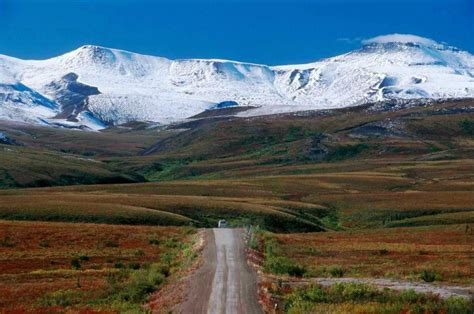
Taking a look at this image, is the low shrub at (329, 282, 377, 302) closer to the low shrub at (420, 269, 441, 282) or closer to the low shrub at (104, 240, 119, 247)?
the low shrub at (420, 269, 441, 282)

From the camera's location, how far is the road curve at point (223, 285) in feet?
94.6

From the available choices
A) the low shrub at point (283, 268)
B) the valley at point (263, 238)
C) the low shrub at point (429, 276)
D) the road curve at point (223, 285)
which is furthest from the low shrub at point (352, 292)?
the low shrub at point (283, 268)

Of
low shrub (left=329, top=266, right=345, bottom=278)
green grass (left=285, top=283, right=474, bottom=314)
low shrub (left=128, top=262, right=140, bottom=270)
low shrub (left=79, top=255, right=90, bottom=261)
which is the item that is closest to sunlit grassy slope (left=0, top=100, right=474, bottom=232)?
low shrub (left=79, top=255, right=90, bottom=261)

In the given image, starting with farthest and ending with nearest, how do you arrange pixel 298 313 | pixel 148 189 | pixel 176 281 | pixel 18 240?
pixel 148 189, pixel 18 240, pixel 176 281, pixel 298 313

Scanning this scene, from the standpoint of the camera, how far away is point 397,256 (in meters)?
49.2

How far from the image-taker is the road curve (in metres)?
28.8

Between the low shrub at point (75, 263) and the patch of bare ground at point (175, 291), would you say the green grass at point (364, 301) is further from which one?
the low shrub at point (75, 263)

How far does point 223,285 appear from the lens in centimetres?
3391

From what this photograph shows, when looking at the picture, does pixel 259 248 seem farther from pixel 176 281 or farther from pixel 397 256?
pixel 176 281

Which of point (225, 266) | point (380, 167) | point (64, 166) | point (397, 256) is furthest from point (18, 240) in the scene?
point (380, 167)

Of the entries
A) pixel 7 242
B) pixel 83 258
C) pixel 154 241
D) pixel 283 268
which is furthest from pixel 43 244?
pixel 283 268

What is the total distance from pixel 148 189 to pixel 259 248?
258 feet

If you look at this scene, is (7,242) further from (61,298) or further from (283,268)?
(283,268)

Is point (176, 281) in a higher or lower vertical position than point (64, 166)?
lower
